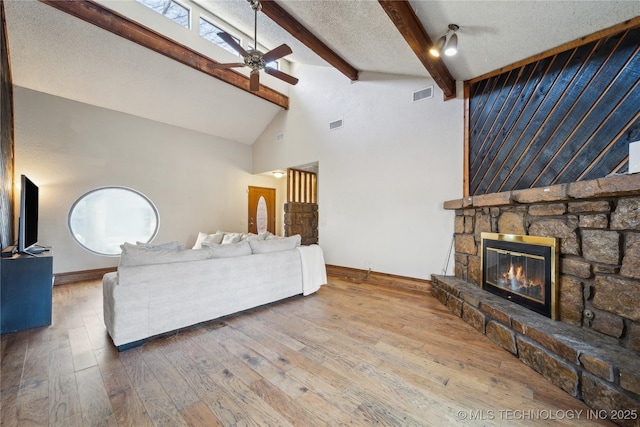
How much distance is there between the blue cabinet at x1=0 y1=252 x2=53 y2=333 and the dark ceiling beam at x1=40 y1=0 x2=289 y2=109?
3378 millimetres

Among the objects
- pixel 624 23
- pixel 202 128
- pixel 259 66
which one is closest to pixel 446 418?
pixel 624 23

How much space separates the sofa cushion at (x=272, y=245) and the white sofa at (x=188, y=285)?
0.5 inches

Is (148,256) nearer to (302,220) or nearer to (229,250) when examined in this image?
(229,250)

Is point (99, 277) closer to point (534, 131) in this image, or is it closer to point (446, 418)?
point (446, 418)

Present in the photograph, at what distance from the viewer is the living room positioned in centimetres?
376

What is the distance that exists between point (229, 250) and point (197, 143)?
14.6ft

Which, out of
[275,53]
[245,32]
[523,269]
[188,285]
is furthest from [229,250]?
[245,32]

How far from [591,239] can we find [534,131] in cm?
140

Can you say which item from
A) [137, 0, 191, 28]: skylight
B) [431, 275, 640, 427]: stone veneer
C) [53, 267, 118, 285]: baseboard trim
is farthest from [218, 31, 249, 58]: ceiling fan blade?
[53, 267, 118, 285]: baseboard trim

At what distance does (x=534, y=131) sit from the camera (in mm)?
2713

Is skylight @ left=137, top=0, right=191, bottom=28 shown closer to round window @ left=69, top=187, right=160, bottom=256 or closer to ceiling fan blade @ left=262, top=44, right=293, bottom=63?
ceiling fan blade @ left=262, top=44, right=293, bottom=63

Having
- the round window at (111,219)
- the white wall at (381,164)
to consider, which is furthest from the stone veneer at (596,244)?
the round window at (111,219)

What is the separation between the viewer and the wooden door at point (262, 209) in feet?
24.1

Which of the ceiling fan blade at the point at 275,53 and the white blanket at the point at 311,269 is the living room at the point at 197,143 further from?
the ceiling fan blade at the point at 275,53
